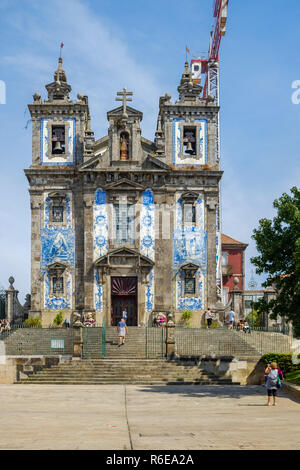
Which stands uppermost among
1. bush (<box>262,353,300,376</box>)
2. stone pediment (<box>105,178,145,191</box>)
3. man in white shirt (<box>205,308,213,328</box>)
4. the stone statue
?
the stone statue

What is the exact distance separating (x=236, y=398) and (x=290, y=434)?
7.52 m

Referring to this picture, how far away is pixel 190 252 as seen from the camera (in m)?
36.3

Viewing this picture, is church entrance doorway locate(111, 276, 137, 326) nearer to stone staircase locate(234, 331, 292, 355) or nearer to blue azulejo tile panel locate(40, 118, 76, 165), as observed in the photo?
stone staircase locate(234, 331, 292, 355)

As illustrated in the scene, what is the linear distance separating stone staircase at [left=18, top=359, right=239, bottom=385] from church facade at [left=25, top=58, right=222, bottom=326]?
991 cm

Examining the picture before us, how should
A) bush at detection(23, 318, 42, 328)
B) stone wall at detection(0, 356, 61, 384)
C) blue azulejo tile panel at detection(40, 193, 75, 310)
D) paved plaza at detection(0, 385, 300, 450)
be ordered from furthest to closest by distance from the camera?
blue azulejo tile panel at detection(40, 193, 75, 310) < bush at detection(23, 318, 42, 328) < stone wall at detection(0, 356, 61, 384) < paved plaza at detection(0, 385, 300, 450)

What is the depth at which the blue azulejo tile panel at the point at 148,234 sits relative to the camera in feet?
117

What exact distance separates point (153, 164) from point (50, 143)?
20.9 ft

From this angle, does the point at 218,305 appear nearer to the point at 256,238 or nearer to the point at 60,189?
the point at 60,189

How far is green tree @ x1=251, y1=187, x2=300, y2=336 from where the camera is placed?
20.4 meters

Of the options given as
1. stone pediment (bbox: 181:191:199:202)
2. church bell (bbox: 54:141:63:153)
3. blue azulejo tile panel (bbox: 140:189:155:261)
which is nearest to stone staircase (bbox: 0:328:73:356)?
blue azulejo tile panel (bbox: 140:189:155:261)

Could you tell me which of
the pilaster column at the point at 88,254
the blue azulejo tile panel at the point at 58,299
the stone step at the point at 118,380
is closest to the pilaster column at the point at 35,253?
the blue azulejo tile panel at the point at 58,299

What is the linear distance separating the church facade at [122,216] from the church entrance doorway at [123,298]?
6 centimetres

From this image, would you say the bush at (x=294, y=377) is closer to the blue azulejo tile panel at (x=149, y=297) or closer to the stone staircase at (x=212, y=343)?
the stone staircase at (x=212, y=343)

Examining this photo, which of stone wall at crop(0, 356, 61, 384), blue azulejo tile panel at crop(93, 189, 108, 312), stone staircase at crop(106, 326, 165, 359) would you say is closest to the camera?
stone wall at crop(0, 356, 61, 384)
